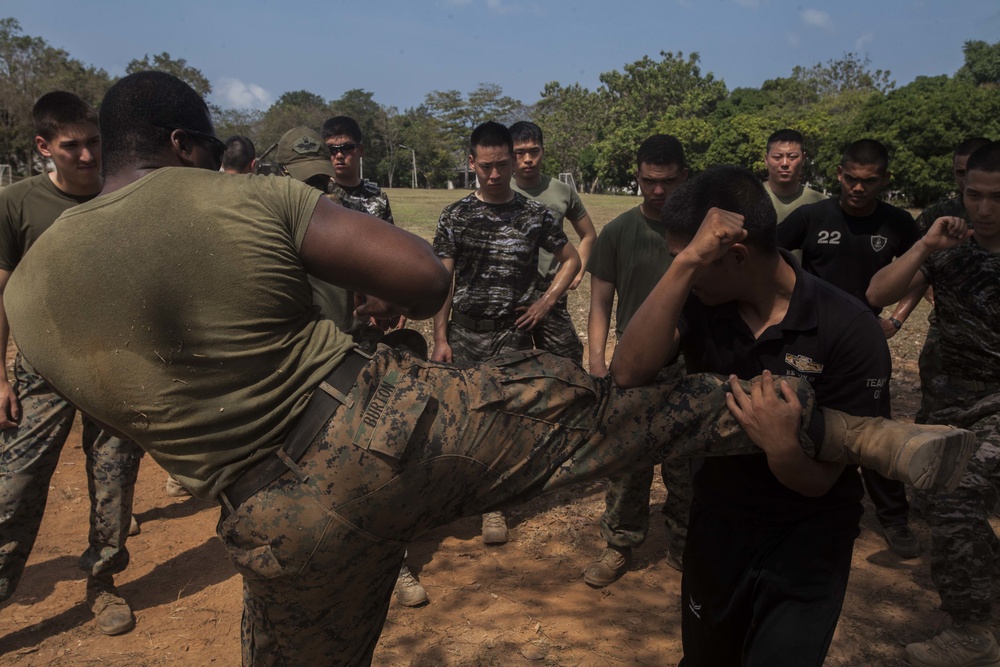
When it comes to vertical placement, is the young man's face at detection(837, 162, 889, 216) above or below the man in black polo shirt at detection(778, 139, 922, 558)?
above

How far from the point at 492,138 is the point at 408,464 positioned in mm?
3505

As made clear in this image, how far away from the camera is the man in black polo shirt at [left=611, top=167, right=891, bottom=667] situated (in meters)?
2.31

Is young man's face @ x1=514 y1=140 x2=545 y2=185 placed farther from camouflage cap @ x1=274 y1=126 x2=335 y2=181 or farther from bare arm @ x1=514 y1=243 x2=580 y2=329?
camouflage cap @ x1=274 y1=126 x2=335 y2=181

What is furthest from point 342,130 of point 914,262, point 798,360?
point 798,360

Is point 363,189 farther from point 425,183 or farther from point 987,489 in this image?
point 425,183

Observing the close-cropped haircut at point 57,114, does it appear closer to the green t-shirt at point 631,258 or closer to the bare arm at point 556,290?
the bare arm at point 556,290

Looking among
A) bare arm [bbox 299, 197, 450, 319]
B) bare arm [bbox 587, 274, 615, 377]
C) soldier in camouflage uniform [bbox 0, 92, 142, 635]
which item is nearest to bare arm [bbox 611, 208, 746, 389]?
bare arm [bbox 299, 197, 450, 319]

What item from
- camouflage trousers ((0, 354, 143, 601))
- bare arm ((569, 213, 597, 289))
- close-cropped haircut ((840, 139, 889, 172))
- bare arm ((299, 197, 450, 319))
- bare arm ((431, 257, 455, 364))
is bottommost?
camouflage trousers ((0, 354, 143, 601))

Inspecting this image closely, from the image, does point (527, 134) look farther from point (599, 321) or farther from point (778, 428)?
point (778, 428)

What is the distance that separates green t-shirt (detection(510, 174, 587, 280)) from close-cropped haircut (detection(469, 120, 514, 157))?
3.42ft

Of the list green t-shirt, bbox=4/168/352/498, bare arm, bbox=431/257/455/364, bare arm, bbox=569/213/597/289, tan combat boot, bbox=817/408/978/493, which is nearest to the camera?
green t-shirt, bbox=4/168/352/498

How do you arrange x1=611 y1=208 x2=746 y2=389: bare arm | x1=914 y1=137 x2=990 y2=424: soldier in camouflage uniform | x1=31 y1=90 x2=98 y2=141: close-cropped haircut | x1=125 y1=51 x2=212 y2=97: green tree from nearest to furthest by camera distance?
1. x1=611 y1=208 x2=746 y2=389: bare arm
2. x1=31 y1=90 x2=98 y2=141: close-cropped haircut
3. x1=914 y1=137 x2=990 y2=424: soldier in camouflage uniform
4. x1=125 y1=51 x2=212 y2=97: green tree

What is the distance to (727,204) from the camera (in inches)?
94.7

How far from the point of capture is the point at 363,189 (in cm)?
522
